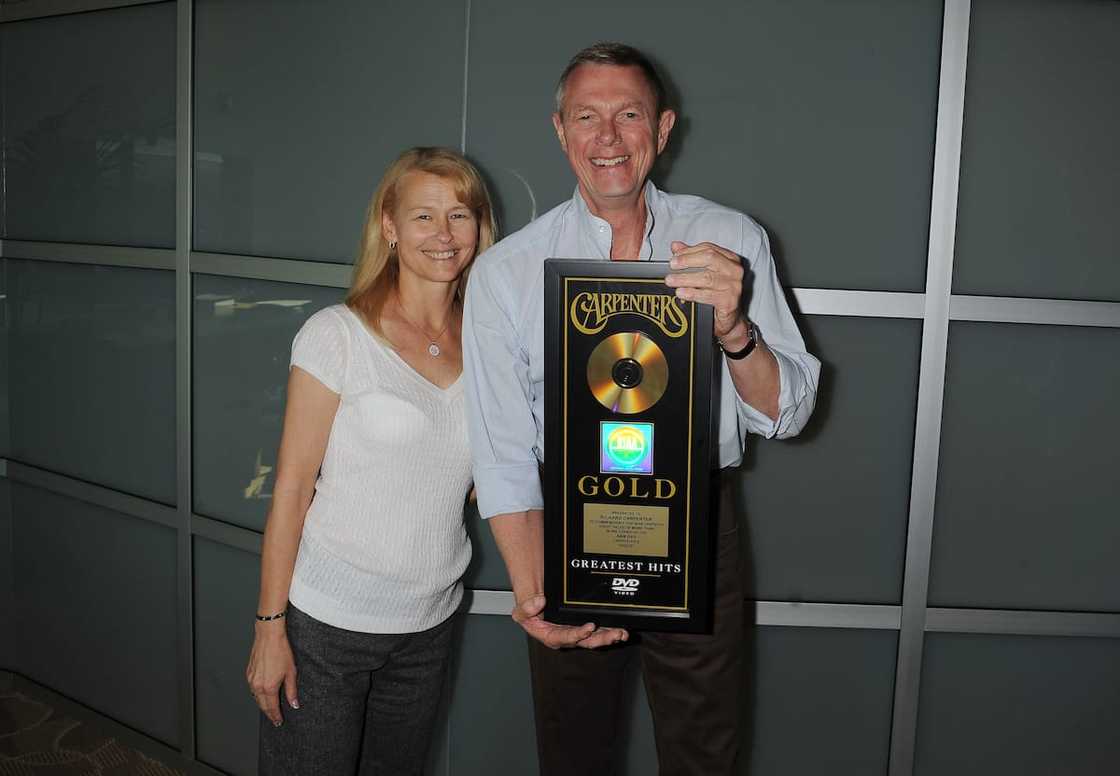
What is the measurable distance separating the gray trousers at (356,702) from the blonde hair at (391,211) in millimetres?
558

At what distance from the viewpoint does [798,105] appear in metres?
2.09

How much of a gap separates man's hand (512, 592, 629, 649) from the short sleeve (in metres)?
0.48

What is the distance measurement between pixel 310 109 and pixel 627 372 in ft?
3.92

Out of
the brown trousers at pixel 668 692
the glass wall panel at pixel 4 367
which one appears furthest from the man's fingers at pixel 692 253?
the glass wall panel at pixel 4 367

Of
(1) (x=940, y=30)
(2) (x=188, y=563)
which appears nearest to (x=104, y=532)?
(2) (x=188, y=563)

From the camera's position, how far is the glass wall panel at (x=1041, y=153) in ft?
6.68

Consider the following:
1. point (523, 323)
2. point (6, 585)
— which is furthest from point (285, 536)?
point (6, 585)

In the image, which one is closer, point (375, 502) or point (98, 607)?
point (375, 502)

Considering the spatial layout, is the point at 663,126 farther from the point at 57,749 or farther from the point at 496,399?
the point at 57,749

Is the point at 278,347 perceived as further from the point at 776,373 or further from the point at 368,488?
the point at 776,373

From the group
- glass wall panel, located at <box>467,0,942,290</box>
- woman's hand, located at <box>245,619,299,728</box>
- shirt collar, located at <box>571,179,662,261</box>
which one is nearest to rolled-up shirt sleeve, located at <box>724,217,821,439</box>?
shirt collar, located at <box>571,179,662,261</box>

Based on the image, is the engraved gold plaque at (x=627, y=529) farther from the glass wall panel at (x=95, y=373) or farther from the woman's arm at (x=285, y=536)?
Result: the glass wall panel at (x=95, y=373)

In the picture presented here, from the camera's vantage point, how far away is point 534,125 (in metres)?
2.17

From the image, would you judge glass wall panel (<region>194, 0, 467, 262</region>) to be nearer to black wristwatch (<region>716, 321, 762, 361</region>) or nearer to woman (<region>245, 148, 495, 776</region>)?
woman (<region>245, 148, 495, 776</region>)
